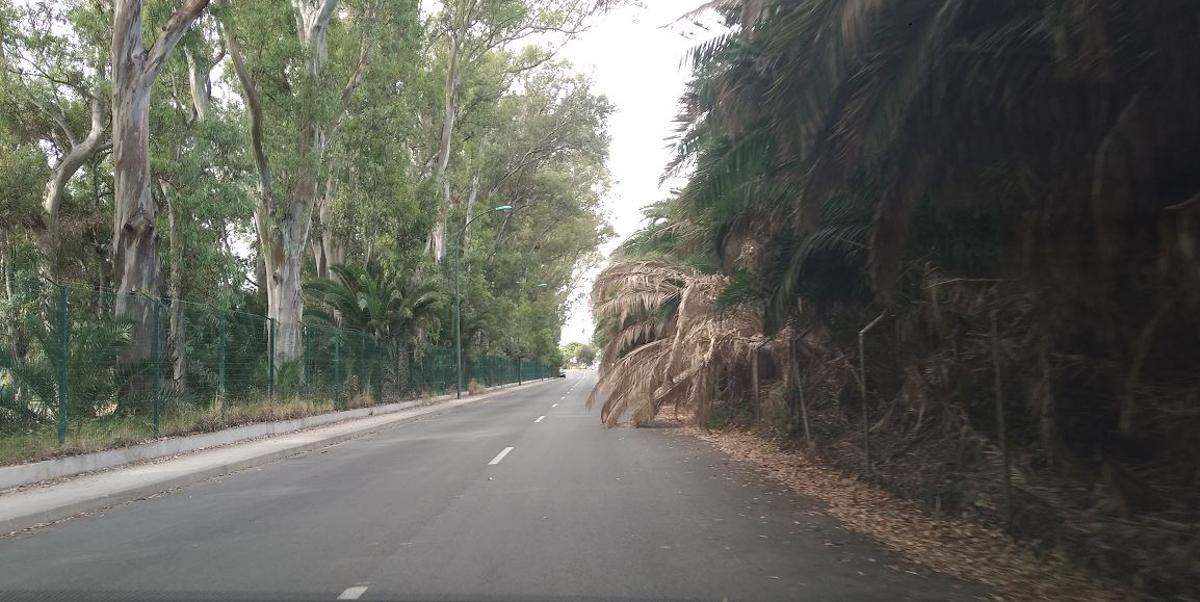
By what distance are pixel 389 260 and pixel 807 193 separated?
26432 mm

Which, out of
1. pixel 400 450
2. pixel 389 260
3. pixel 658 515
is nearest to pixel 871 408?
pixel 658 515

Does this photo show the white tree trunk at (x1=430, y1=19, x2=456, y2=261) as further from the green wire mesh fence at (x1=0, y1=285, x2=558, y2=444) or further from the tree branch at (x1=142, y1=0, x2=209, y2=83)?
the tree branch at (x1=142, y1=0, x2=209, y2=83)

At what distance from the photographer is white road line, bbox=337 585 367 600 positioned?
224 inches

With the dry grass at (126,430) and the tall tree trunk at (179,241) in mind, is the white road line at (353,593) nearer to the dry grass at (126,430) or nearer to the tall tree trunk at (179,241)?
the dry grass at (126,430)

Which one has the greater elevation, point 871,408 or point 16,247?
point 16,247

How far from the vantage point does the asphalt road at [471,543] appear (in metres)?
5.91

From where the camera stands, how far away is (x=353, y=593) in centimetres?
578

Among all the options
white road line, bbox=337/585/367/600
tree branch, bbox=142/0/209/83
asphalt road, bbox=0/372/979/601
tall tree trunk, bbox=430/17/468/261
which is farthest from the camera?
tall tree trunk, bbox=430/17/468/261

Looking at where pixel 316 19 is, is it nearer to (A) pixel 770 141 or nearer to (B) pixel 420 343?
(B) pixel 420 343

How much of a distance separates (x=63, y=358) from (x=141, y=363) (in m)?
2.33

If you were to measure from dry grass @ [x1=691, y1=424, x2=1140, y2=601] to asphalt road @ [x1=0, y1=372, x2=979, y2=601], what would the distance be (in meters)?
0.32

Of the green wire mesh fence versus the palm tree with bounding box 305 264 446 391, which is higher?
the palm tree with bounding box 305 264 446 391

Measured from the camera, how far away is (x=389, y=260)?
31.6 m

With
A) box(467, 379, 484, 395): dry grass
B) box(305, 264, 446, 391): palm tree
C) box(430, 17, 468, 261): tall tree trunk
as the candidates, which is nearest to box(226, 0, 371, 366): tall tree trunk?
box(305, 264, 446, 391): palm tree
